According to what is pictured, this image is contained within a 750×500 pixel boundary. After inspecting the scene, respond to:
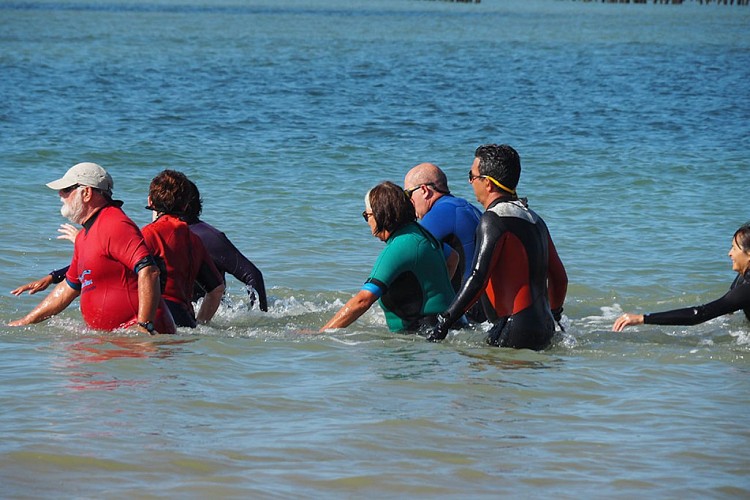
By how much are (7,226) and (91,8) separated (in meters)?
72.3

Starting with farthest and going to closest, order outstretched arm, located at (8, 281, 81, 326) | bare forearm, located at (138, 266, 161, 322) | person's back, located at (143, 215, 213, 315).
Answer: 1. person's back, located at (143, 215, 213, 315)
2. outstretched arm, located at (8, 281, 81, 326)
3. bare forearm, located at (138, 266, 161, 322)

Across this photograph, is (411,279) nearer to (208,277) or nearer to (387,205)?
(387,205)

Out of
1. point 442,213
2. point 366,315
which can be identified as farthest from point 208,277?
point 366,315

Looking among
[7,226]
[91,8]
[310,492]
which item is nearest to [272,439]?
[310,492]

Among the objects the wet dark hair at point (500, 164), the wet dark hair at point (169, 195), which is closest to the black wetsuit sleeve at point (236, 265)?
the wet dark hair at point (169, 195)

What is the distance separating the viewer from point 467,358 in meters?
7.85

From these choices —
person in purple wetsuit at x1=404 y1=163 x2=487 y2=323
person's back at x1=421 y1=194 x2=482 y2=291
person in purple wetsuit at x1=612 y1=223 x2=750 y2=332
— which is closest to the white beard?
person in purple wetsuit at x1=404 y1=163 x2=487 y2=323

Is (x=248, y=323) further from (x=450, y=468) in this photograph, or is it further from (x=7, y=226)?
(x=7, y=226)

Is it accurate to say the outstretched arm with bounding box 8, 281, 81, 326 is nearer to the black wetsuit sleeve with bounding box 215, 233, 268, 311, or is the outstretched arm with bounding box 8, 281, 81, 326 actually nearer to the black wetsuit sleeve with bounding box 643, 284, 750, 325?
the black wetsuit sleeve with bounding box 215, 233, 268, 311

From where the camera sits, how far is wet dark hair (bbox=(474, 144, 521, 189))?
24.8ft

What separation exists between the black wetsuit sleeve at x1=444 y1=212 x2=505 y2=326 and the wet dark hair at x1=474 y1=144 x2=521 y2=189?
301mm

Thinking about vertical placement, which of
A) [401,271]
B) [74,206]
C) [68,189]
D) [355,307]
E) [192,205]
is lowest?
[355,307]

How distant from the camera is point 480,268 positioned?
24.2ft

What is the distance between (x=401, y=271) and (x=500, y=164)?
0.98 metres
